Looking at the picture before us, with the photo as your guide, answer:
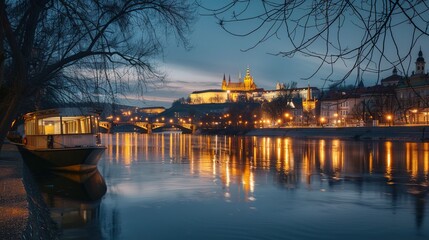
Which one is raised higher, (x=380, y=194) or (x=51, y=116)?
(x=51, y=116)

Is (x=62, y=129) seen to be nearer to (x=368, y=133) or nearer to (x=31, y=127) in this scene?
(x=31, y=127)

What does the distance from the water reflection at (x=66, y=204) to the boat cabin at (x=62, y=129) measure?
5.87ft

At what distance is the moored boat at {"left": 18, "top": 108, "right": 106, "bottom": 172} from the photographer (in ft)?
89.1

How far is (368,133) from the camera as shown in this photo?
89312 mm

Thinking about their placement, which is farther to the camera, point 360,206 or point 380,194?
point 380,194

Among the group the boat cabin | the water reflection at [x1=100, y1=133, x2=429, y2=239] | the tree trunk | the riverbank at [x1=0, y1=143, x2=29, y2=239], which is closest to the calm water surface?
the water reflection at [x1=100, y1=133, x2=429, y2=239]

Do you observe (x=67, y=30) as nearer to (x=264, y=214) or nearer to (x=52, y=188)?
(x=264, y=214)

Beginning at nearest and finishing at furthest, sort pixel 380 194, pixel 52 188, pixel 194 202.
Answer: pixel 194 202, pixel 380 194, pixel 52 188

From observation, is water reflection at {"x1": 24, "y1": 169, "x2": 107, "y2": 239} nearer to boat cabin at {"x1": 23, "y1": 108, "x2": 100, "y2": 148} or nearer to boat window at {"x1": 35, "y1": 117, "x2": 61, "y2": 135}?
boat cabin at {"x1": 23, "y1": 108, "x2": 100, "y2": 148}

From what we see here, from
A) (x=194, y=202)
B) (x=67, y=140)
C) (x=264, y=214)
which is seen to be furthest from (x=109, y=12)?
(x=67, y=140)

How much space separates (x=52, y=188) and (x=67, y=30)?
1329 cm

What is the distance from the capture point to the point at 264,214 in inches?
621

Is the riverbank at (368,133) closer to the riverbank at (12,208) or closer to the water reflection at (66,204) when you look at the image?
the water reflection at (66,204)

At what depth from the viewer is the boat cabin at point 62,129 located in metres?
28.3
